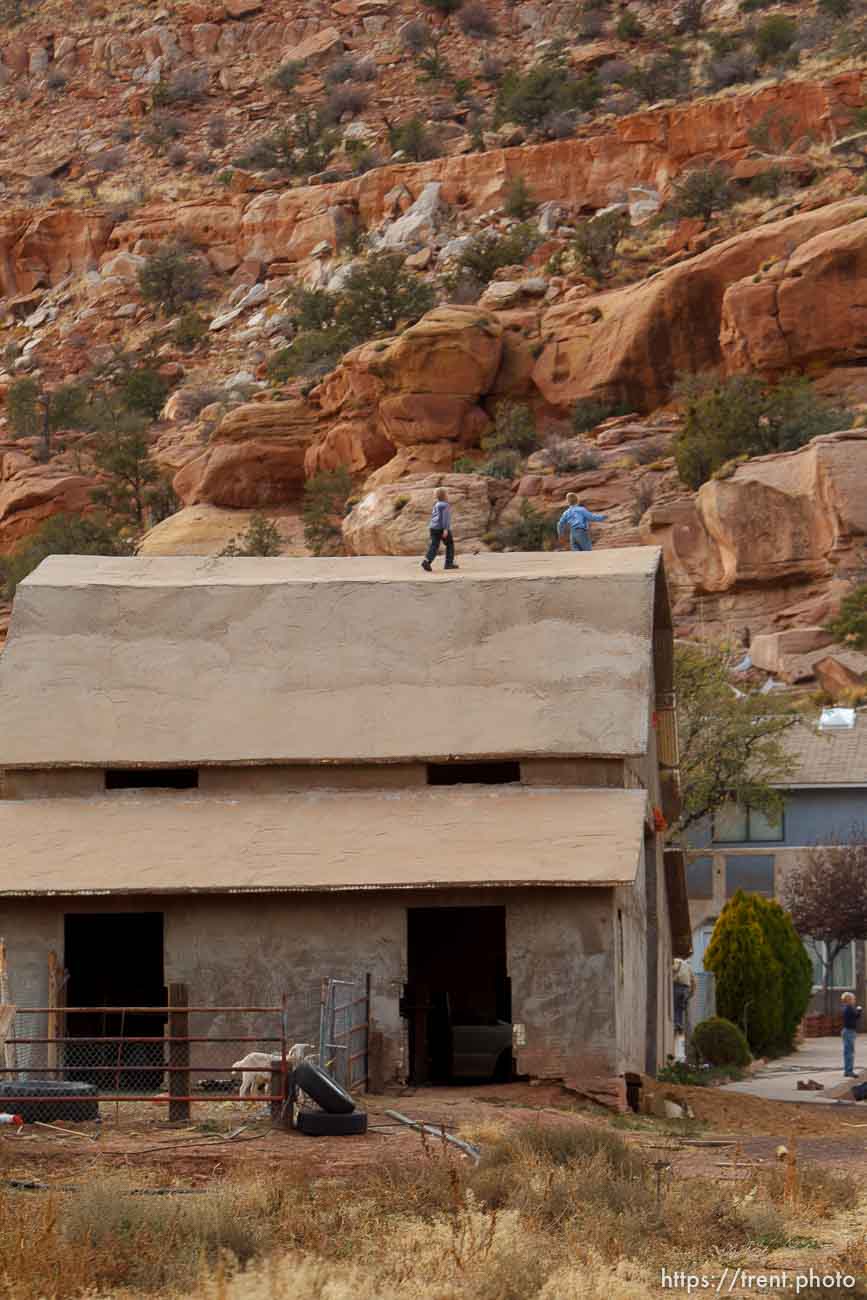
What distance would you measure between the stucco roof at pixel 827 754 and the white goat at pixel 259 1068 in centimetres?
2941

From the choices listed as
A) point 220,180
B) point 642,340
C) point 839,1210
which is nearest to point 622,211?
point 642,340

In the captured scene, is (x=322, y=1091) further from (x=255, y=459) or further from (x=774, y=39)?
(x=774, y=39)

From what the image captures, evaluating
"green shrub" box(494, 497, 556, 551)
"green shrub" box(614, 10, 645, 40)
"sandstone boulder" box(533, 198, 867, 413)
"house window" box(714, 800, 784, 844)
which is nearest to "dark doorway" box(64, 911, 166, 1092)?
"house window" box(714, 800, 784, 844)

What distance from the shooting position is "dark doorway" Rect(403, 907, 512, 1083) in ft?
90.5

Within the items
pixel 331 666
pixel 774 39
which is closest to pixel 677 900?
pixel 331 666

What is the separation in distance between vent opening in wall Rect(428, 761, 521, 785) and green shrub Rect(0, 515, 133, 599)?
154ft

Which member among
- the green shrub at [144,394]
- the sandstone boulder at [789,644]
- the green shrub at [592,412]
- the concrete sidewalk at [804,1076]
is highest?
the green shrub at [144,394]

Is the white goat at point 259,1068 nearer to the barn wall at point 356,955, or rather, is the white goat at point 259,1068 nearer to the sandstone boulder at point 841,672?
the barn wall at point 356,955

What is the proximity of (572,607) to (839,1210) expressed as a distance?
1354 cm

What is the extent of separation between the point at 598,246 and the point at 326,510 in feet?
53.2

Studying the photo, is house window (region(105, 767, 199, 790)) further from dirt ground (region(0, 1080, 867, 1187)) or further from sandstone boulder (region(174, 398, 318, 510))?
sandstone boulder (region(174, 398, 318, 510))

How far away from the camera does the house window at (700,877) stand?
5000 centimetres

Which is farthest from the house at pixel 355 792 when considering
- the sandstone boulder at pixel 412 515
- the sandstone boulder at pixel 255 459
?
the sandstone boulder at pixel 255 459

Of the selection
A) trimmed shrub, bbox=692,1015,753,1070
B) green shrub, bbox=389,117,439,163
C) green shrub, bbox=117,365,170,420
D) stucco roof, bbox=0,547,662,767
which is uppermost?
green shrub, bbox=389,117,439,163
